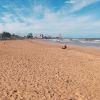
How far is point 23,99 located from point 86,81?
Result: 369 centimetres

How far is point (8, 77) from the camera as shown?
28.3ft

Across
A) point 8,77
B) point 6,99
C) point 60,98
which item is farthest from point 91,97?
point 8,77

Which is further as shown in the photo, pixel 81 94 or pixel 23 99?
pixel 81 94

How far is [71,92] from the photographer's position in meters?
7.07

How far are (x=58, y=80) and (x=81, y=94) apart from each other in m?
1.83

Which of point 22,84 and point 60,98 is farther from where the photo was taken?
point 22,84

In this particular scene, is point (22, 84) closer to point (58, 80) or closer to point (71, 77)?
point (58, 80)

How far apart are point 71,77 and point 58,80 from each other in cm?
97

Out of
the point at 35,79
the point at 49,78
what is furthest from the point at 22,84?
the point at 49,78

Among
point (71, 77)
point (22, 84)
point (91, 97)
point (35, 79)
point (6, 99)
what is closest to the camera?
point (6, 99)

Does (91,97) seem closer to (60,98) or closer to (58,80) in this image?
(60,98)

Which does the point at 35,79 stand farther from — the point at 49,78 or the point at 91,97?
the point at 91,97

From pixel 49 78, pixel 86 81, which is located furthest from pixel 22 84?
pixel 86 81

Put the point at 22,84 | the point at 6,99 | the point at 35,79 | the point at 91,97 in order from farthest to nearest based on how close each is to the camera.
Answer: the point at 35,79
the point at 22,84
the point at 91,97
the point at 6,99
